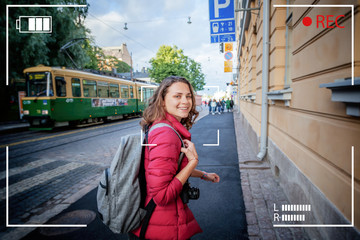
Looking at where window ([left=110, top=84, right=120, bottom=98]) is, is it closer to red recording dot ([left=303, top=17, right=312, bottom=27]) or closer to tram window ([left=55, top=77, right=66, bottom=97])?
tram window ([left=55, top=77, right=66, bottom=97])

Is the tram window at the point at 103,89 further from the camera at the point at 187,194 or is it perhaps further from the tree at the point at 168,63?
the tree at the point at 168,63

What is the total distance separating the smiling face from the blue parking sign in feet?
25.9

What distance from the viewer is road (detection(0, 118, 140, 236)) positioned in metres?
3.83

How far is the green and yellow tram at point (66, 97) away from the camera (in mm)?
11891

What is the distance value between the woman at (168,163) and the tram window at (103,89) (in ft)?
49.5

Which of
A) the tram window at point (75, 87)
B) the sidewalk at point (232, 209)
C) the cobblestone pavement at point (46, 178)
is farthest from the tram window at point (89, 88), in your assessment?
the sidewalk at point (232, 209)

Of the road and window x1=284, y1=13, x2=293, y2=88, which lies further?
window x1=284, y1=13, x2=293, y2=88

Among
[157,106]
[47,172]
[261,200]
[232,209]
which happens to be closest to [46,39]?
[47,172]

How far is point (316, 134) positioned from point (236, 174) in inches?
110

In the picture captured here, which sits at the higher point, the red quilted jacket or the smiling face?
the smiling face

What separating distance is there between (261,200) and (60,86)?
12213 mm

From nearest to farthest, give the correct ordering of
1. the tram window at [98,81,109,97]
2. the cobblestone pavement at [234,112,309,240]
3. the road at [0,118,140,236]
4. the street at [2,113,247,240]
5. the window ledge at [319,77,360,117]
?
the window ledge at [319,77,360,117] < the cobblestone pavement at [234,112,309,240] < the street at [2,113,247,240] < the road at [0,118,140,236] < the tram window at [98,81,109,97]

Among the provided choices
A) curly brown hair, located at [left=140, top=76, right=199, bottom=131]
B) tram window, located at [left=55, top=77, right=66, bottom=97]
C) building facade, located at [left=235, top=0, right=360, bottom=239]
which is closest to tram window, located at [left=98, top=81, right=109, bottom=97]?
tram window, located at [left=55, top=77, right=66, bottom=97]

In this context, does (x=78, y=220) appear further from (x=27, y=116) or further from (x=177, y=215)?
(x=27, y=116)
